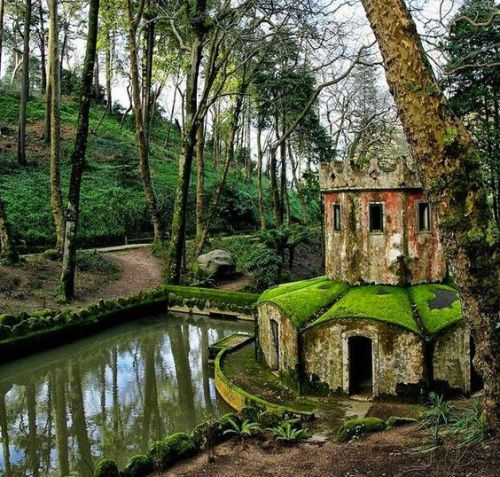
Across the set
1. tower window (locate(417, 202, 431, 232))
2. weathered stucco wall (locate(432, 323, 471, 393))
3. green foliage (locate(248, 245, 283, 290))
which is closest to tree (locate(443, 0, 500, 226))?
green foliage (locate(248, 245, 283, 290))

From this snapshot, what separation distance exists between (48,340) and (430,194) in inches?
579

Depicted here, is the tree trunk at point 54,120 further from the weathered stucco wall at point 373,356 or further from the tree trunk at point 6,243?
the weathered stucco wall at point 373,356

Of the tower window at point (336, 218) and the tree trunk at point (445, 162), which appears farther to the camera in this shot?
the tower window at point (336, 218)

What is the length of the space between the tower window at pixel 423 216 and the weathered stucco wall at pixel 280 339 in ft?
13.6

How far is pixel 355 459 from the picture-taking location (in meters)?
7.62

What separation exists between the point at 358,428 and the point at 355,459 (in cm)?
175

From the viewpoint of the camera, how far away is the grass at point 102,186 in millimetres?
29812

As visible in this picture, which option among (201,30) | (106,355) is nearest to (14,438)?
(106,355)

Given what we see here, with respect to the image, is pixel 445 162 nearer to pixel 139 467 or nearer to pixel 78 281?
pixel 139 467

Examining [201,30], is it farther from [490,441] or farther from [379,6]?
[490,441]

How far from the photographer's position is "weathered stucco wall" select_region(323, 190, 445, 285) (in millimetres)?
13516

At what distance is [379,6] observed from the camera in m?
5.97

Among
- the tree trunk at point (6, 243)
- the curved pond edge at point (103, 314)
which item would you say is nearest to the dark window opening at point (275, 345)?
the curved pond edge at point (103, 314)

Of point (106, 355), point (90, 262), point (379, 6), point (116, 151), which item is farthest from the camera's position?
point (116, 151)
